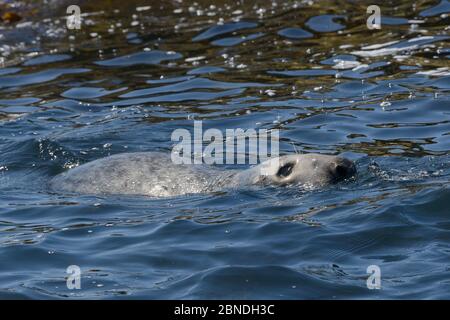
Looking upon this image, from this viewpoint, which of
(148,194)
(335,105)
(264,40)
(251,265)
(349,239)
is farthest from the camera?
(264,40)

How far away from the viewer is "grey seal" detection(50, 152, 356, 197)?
9.07 meters

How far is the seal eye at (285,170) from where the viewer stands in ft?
30.6

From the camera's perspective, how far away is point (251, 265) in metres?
7.13

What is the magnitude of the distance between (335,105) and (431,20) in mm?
3656

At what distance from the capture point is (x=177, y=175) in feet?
32.1

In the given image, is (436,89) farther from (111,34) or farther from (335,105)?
(111,34)

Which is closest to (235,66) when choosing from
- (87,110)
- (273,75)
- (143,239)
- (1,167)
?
(273,75)
